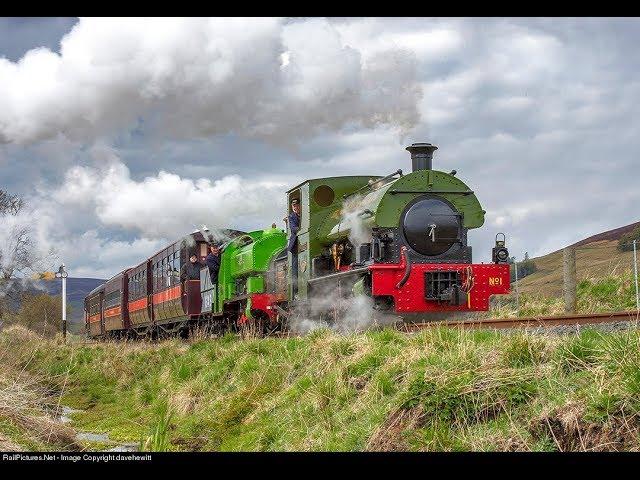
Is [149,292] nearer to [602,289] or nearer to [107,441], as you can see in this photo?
[602,289]

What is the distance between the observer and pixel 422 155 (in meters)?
15.9

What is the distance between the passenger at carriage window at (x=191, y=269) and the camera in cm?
2562

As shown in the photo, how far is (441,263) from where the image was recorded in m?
15.1

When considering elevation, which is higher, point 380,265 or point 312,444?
point 380,265

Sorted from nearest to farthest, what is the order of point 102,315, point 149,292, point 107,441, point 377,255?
point 107,441 < point 377,255 < point 149,292 < point 102,315

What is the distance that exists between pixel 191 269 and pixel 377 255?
486 inches

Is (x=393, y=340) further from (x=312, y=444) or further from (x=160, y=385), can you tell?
(x=160, y=385)

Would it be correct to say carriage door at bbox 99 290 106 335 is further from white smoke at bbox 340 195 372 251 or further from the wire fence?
white smoke at bbox 340 195 372 251

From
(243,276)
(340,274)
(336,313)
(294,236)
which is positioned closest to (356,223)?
(340,274)

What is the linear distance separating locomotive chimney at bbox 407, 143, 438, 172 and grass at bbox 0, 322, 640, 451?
5.14 metres

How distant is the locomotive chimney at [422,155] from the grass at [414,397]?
16.9 ft

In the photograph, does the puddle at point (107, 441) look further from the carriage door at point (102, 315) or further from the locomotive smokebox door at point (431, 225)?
the carriage door at point (102, 315)

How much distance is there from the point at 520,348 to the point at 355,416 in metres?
1.76

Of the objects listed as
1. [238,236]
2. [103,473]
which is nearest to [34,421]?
[103,473]
